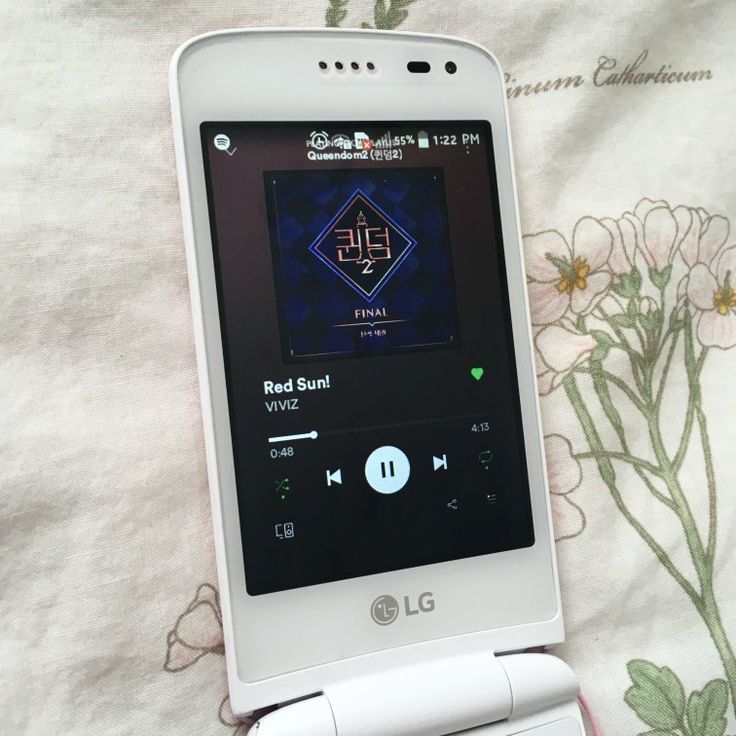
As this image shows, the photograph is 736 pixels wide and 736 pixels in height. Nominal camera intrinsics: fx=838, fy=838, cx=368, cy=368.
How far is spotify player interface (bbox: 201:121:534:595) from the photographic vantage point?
1.40 feet

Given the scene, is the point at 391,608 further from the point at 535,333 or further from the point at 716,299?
the point at 716,299

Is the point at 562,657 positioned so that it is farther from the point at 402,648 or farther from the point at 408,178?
the point at 408,178

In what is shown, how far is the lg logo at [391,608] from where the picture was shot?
17.2 inches

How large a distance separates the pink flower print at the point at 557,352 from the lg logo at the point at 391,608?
0.14m

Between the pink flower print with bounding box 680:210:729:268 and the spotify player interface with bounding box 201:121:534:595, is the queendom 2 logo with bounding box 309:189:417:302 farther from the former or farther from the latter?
the pink flower print with bounding box 680:210:729:268

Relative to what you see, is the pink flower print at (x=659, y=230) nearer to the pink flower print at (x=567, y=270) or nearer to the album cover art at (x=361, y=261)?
the pink flower print at (x=567, y=270)

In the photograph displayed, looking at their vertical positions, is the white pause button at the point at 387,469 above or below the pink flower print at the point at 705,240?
below

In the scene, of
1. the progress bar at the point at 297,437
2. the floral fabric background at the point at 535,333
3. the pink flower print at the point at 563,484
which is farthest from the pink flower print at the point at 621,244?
the progress bar at the point at 297,437

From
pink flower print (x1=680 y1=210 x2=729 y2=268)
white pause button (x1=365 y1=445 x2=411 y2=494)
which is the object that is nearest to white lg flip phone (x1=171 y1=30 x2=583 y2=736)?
white pause button (x1=365 y1=445 x2=411 y2=494)

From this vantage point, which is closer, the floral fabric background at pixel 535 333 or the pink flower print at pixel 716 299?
the floral fabric background at pixel 535 333

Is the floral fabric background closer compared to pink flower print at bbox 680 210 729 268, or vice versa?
the floral fabric background

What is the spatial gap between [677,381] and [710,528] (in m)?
0.09

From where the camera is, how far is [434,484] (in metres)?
0.45

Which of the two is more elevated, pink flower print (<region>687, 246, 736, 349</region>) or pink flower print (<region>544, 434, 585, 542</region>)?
pink flower print (<region>687, 246, 736, 349</region>)
